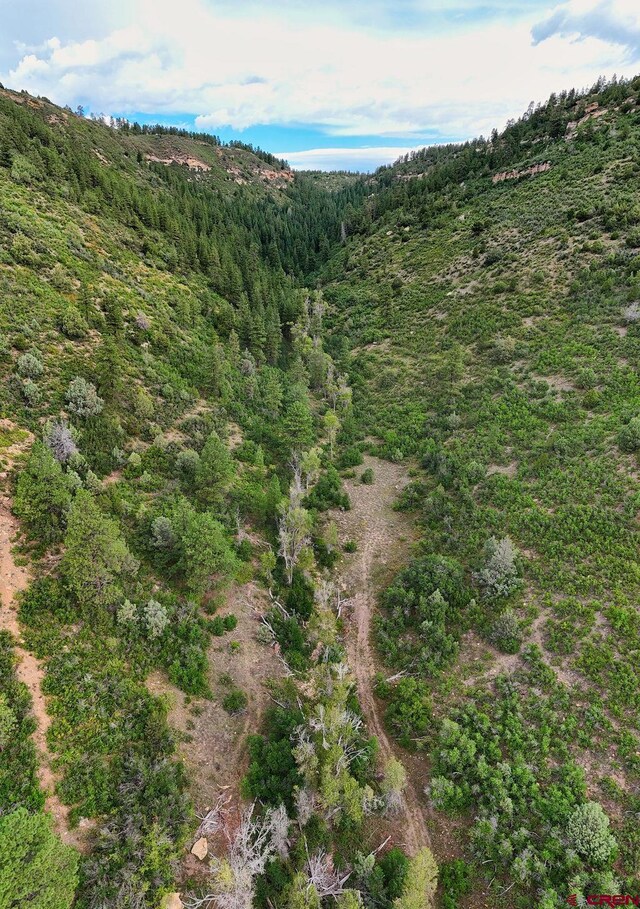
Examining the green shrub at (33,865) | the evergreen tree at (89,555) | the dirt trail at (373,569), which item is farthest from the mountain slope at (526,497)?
the evergreen tree at (89,555)

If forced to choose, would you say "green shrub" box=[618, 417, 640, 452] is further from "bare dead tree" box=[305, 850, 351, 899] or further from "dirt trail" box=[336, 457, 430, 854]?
"bare dead tree" box=[305, 850, 351, 899]

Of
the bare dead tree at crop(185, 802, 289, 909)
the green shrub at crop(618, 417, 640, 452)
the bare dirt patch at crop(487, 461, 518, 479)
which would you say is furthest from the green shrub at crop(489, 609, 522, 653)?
the green shrub at crop(618, 417, 640, 452)

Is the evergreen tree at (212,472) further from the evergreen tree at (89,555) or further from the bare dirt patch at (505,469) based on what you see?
the bare dirt patch at (505,469)

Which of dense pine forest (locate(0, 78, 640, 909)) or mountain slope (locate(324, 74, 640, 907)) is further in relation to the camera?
mountain slope (locate(324, 74, 640, 907))

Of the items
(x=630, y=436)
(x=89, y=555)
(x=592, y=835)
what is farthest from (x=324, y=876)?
(x=630, y=436)

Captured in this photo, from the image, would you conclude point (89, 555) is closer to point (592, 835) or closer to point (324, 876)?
point (324, 876)
